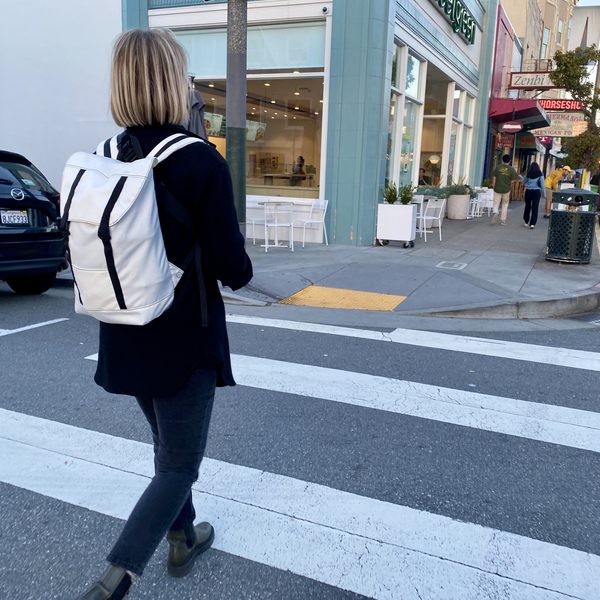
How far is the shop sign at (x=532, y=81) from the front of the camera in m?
21.9

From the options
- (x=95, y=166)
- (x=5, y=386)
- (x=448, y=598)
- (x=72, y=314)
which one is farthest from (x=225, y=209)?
(x=72, y=314)

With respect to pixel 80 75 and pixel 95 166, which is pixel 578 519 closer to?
pixel 95 166

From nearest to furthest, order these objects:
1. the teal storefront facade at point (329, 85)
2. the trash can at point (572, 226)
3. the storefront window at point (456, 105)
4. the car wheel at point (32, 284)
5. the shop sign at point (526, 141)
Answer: the car wheel at point (32, 284), the trash can at point (572, 226), the teal storefront facade at point (329, 85), the storefront window at point (456, 105), the shop sign at point (526, 141)

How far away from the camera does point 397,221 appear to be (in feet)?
37.6

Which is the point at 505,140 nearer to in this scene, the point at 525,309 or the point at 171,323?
the point at 525,309

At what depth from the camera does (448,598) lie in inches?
94.2

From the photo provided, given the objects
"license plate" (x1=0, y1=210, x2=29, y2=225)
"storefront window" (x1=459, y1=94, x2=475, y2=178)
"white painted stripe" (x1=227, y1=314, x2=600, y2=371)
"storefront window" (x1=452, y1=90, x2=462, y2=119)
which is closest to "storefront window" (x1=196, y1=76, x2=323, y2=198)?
"license plate" (x1=0, y1=210, x2=29, y2=225)

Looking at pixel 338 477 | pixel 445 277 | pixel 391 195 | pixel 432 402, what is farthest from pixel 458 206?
pixel 338 477

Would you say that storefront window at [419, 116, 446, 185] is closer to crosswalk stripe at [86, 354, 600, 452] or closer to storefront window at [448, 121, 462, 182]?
storefront window at [448, 121, 462, 182]

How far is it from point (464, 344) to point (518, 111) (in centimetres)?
1961

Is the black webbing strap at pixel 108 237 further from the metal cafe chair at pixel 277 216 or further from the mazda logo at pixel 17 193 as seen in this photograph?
the metal cafe chair at pixel 277 216

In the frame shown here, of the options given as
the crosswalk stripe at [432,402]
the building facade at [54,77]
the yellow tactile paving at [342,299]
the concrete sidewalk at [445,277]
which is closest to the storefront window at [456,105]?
the concrete sidewalk at [445,277]

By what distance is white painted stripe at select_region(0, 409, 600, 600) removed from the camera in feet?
8.17

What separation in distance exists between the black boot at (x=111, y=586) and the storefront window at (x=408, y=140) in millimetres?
12944
